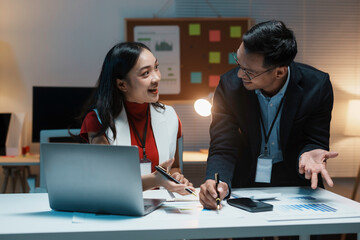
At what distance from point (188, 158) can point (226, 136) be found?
1.53 meters

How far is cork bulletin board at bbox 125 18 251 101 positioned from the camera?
3.66 m

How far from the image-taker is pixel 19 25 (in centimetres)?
360

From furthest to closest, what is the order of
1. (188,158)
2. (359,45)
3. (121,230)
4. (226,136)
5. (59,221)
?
(359,45) < (188,158) < (226,136) < (59,221) < (121,230)

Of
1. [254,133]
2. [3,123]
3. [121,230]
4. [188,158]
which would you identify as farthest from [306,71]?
[3,123]

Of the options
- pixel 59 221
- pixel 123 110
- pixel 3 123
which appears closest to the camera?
pixel 59 221

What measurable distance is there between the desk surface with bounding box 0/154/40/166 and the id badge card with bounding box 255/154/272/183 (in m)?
1.86

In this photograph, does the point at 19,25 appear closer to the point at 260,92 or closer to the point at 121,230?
the point at 260,92

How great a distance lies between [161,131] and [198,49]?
1943 millimetres

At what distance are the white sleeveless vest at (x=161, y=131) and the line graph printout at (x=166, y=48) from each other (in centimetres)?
171

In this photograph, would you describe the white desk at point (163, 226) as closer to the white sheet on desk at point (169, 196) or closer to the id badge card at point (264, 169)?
the white sheet on desk at point (169, 196)

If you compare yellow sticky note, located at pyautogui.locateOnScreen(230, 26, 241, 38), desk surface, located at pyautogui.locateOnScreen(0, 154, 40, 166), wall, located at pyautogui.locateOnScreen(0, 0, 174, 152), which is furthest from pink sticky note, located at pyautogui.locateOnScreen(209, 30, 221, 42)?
desk surface, located at pyautogui.locateOnScreen(0, 154, 40, 166)

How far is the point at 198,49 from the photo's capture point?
12.1 feet

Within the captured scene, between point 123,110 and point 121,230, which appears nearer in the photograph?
point 121,230

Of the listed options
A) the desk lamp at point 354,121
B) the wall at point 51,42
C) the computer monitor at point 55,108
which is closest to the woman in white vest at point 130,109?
the computer monitor at point 55,108
